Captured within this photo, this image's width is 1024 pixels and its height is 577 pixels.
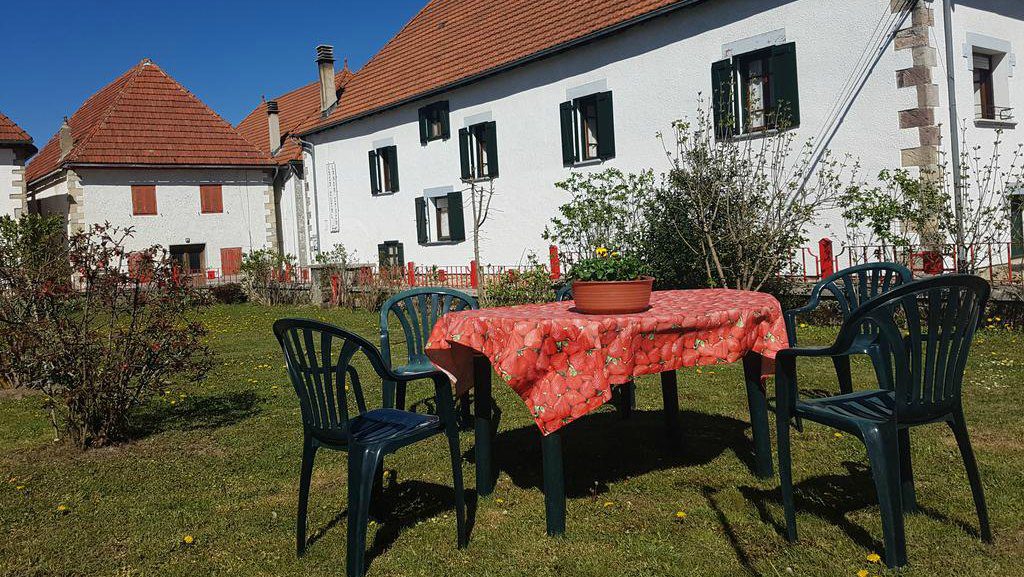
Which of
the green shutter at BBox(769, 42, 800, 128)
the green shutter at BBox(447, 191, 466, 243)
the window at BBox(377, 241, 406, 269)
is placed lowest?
the window at BBox(377, 241, 406, 269)

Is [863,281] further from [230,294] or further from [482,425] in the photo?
[230,294]

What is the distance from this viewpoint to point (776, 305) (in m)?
4.20

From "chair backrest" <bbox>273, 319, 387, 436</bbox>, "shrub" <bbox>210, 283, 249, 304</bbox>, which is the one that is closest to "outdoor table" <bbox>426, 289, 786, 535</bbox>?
"chair backrest" <bbox>273, 319, 387, 436</bbox>

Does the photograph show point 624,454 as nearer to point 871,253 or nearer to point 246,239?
point 871,253

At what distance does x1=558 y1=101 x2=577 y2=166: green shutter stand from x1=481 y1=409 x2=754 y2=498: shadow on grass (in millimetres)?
9959

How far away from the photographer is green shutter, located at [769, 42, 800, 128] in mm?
11492

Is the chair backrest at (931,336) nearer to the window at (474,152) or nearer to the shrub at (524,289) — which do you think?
the shrub at (524,289)

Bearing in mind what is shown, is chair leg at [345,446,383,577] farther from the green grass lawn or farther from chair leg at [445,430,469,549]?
chair leg at [445,430,469,549]

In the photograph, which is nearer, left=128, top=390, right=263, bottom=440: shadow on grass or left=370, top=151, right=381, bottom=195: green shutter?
left=128, top=390, right=263, bottom=440: shadow on grass

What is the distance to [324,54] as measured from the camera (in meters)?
23.7

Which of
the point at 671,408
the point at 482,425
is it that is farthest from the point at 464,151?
the point at 482,425

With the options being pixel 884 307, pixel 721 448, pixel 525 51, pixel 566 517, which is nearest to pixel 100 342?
pixel 566 517

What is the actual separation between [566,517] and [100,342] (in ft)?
11.8

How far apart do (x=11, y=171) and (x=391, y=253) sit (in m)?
11.8
